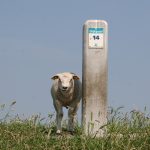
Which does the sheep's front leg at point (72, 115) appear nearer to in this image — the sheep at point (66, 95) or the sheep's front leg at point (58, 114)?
the sheep at point (66, 95)

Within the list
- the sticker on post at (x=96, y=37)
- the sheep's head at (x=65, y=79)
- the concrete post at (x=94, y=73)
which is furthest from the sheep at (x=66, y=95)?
the sticker on post at (x=96, y=37)

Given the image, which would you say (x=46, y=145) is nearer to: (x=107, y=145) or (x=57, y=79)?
(x=107, y=145)

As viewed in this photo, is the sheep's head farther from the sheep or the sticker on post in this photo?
the sticker on post

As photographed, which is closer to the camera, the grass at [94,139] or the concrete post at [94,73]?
the grass at [94,139]

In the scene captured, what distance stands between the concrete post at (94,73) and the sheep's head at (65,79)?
1.00ft

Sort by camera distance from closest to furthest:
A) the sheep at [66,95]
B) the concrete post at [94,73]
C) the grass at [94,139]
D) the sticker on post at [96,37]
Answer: the grass at [94,139]
the sheep at [66,95]
the concrete post at [94,73]
the sticker on post at [96,37]

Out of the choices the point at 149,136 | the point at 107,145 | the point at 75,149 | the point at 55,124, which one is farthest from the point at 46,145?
the point at 55,124

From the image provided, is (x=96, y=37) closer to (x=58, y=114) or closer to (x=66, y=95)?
(x=66, y=95)

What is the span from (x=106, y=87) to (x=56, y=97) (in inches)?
44.5

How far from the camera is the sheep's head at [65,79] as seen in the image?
1088 centimetres

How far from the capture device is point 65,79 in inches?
434

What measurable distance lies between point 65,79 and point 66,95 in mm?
407

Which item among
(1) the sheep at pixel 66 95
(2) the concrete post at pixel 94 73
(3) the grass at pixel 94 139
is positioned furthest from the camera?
(2) the concrete post at pixel 94 73

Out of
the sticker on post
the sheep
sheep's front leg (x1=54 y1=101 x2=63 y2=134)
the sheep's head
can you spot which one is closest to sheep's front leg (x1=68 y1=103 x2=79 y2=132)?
the sheep
